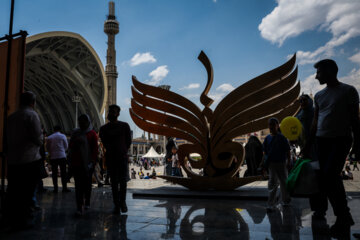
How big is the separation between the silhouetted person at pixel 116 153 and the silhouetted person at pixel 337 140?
2.64 metres

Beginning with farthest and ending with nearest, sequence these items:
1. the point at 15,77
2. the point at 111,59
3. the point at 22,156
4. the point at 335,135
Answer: the point at 111,59 < the point at 15,77 < the point at 22,156 < the point at 335,135

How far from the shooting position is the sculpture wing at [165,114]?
6883mm

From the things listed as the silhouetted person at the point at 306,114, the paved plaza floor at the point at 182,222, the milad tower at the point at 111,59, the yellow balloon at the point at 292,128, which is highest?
the milad tower at the point at 111,59

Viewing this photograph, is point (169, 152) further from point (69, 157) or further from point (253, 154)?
point (69, 157)

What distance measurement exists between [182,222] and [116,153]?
56.6 inches

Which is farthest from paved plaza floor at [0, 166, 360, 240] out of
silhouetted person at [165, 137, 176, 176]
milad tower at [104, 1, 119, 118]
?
milad tower at [104, 1, 119, 118]

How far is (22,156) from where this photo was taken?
134 inches

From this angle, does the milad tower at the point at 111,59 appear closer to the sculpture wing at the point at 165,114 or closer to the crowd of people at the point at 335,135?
the sculpture wing at the point at 165,114

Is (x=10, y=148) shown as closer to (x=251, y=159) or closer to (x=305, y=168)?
(x=305, y=168)

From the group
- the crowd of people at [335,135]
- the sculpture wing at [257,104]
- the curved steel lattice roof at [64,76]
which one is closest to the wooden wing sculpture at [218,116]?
the sculpture wing at [257,104]

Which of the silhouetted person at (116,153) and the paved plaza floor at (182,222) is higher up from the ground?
the silhouetted person at (116,153)

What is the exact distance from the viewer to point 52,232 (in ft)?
10.2

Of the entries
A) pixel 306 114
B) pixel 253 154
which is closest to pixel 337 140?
pixel 306 114

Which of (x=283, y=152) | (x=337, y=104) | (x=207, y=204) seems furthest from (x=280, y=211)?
(x=337, y=104)
